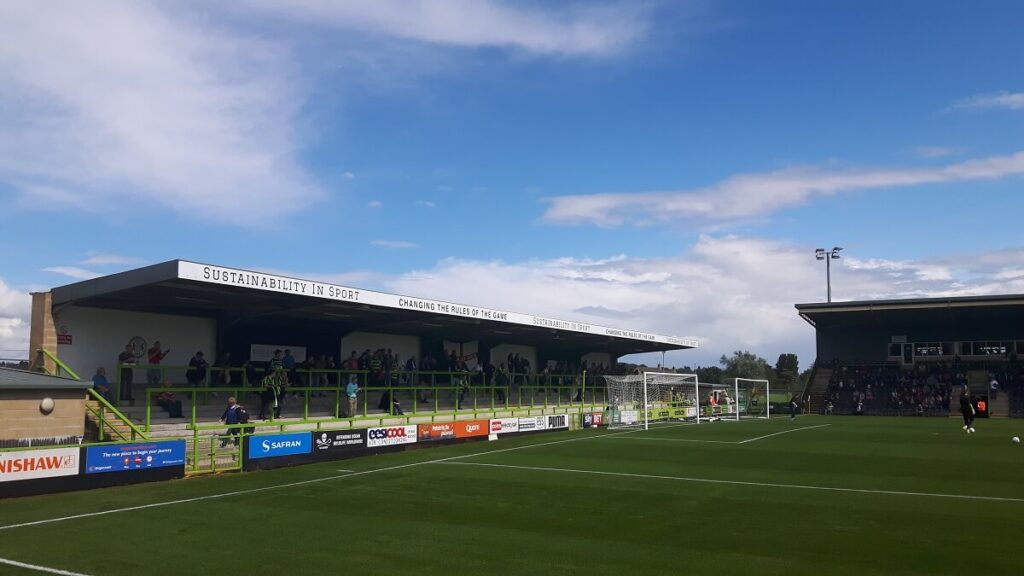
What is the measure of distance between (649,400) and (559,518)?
28.7 meters

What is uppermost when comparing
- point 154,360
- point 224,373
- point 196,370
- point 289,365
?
point 154,360

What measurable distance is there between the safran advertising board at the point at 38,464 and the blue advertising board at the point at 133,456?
0.37 m

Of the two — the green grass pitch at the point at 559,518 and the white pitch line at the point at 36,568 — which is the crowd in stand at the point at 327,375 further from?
the white pitch line at the point at 36,568

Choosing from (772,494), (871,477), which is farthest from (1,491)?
(871,477)

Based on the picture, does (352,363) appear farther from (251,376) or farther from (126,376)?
(126,376)

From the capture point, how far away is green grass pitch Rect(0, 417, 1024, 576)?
1022 cm

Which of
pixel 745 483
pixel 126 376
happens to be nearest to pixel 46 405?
pixel 126 376

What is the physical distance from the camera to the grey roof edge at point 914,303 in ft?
157

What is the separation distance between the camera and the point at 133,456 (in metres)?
18.3

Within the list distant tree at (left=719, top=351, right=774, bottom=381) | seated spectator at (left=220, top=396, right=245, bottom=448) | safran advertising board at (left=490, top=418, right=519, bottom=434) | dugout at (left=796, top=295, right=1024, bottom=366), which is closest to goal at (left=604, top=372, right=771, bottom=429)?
safran advertising board at (left=490, top=418, right=519, bottom=434)

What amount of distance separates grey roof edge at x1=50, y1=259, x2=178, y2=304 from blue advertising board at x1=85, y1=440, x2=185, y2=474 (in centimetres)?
445

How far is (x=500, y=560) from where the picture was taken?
33.9 ft

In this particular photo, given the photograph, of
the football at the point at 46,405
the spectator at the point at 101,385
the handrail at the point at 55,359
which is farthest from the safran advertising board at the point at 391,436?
the football at the point at 46,405

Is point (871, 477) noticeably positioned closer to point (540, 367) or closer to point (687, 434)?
point (687, 434)
